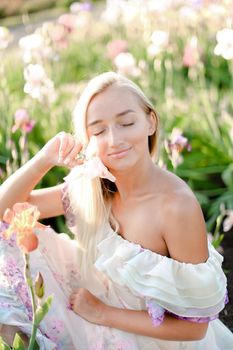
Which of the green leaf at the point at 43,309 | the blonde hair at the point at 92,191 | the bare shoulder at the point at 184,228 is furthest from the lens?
the blonde hair at the point at 92,191

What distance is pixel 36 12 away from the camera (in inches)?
577

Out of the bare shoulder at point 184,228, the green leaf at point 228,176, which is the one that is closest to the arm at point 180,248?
the bare shoulder at point 184,228

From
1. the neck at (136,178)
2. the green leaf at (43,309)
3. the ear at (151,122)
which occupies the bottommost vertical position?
the green leaf at (43,309)

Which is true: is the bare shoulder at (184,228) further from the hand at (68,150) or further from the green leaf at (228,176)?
the green leaf at (228,176)

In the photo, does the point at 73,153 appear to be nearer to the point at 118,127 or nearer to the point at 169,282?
the point at 118,127

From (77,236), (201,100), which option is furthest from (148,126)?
(201,100)

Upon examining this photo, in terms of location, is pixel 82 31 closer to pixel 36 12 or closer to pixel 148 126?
pixel 148 126

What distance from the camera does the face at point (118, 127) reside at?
6.14 ft

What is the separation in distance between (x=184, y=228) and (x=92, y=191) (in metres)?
0.31

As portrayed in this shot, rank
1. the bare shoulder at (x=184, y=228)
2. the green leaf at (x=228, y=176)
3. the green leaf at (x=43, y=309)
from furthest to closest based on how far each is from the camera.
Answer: the green leaf at (x=228, y=176) < the bare shoulder at (x=184, y=228) < the green leaf at (x=43, y=309)

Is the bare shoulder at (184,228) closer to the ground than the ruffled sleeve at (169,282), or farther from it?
farther from it

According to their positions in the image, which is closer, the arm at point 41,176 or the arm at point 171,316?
the arm at point 171,316

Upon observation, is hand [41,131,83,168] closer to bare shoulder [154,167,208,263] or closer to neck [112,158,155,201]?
neck [112,158,155,201]

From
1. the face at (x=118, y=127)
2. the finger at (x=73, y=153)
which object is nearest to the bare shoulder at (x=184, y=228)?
the face at (x=118, y=127)
